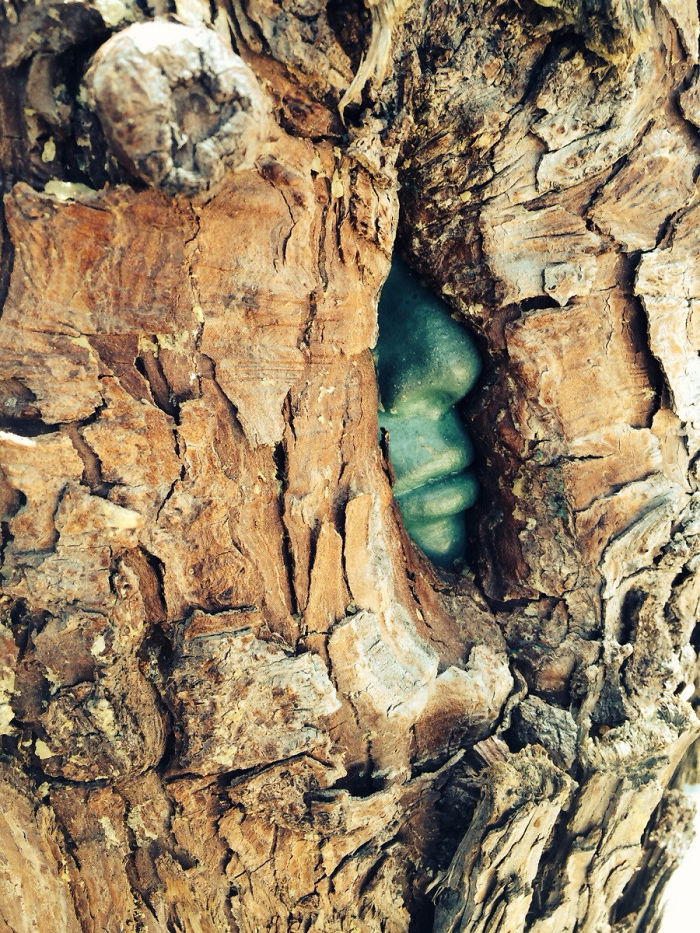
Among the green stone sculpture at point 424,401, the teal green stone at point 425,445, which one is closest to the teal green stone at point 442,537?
→ the green stone sculpture at point 424,401

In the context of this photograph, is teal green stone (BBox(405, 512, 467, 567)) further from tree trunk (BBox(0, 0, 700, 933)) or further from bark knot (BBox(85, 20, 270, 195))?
bark knot (BBox(85, 20, 270, 195))

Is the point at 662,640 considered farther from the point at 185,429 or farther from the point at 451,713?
the point at 185,429

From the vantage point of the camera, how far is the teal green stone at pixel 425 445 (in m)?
1.36

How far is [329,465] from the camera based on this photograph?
1112 millimetres

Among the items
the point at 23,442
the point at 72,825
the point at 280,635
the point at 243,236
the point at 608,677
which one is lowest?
the point at 72,825

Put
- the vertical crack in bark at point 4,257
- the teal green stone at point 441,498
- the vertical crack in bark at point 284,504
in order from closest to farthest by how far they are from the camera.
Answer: the vertical crack in bark at point 4,257
the vertical crack in bark at point 284,504
the teal green stone at point 441,498

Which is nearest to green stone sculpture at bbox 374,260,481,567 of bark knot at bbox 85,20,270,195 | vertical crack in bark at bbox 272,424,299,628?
vertical crack in bark at bbox 272,424,299,628

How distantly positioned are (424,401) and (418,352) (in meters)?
0.10

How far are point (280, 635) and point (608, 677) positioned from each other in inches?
25.7

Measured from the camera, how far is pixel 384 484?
1229mm

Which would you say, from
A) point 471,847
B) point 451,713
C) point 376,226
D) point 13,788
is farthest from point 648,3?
point 13,788

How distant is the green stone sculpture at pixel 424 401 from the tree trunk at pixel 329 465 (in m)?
0.05

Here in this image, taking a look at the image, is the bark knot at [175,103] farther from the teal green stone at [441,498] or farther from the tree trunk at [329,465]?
the teal green stone at [441,498]

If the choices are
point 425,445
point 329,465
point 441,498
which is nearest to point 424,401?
point 425,445
